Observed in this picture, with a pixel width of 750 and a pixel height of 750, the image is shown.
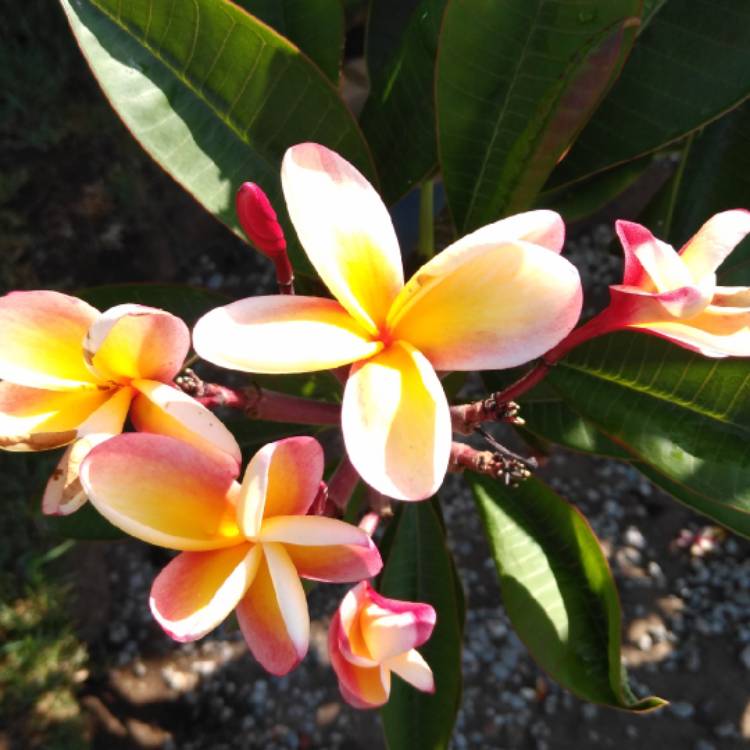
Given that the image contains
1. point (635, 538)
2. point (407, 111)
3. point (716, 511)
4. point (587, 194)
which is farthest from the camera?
point (635, 538)

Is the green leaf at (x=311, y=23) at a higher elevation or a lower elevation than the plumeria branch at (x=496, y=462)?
higher

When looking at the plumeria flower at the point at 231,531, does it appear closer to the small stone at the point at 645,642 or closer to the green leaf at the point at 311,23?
the green leaf at the point at 311,23

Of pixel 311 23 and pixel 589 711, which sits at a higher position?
pixel 311 23

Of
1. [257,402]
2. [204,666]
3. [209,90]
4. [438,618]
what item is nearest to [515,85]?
[209,90]

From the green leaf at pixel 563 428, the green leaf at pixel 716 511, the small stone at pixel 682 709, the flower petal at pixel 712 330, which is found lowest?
the small stone at pixel 682 709

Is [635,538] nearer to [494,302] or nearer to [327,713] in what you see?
[327,713]

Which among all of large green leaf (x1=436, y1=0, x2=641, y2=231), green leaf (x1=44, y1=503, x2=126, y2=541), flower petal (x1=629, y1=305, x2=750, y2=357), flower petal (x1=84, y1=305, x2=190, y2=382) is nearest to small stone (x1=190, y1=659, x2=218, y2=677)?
green leaf (x1=44, y1=503, x2=126, y2=541)

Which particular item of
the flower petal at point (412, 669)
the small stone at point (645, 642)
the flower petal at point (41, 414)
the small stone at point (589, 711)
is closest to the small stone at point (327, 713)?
the small stone at point (589, 711)

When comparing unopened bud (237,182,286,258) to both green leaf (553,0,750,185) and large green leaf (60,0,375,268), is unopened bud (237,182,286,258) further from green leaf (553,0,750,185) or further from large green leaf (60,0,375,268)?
green leaf (553,0,750,185)
